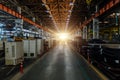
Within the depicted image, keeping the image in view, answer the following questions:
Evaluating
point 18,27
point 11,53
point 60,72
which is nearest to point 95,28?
point 18,27

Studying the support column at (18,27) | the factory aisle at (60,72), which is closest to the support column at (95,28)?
the support column at (18,27)

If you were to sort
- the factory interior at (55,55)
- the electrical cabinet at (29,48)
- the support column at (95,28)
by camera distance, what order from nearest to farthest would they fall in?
the factory interior at (55,55) → the electrical cabinet at (29,48) → the support column at (95,28)

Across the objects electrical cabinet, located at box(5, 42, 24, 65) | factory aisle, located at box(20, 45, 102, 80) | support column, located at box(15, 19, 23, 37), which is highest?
support column, located at box(15, 19, 23, 37)

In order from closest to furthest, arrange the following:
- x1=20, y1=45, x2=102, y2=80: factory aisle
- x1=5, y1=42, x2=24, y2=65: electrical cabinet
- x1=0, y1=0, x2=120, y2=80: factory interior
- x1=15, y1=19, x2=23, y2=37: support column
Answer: x1=20, y1=45, x2=102, y2=80: factory aisle
x1=0, y1=0, x2=120, y2=80: factory interior
x1=5, y1=42, x2=24, y2=65: electrical cabinet
x1=15, y1=19, x2=23, y2=37: support column

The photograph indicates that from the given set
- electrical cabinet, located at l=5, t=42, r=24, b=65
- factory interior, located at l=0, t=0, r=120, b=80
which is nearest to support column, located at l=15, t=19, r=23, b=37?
factory interior, located at l=0, t=0, r=120, b=80

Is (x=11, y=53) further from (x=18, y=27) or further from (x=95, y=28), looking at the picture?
(x=95, y=28)

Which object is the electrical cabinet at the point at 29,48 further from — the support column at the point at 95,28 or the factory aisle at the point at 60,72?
the support column at the point at 95,28

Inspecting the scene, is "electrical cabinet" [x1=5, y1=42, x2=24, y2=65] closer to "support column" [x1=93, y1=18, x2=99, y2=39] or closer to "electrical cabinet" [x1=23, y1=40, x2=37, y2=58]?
"electrical cabinet" [x1=23, y1=40, x2=37, y2=58]

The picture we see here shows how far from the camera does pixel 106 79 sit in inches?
458

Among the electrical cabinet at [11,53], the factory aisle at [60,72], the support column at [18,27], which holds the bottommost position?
the factory aisle at [60,72]

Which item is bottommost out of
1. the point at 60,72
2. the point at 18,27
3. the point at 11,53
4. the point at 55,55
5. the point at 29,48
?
the point at 60,72

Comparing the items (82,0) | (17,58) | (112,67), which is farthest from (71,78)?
(82,0)

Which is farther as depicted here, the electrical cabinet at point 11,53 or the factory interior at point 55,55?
the electrical cabinet at point 11,53

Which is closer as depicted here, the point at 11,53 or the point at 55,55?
the point at 11,53
